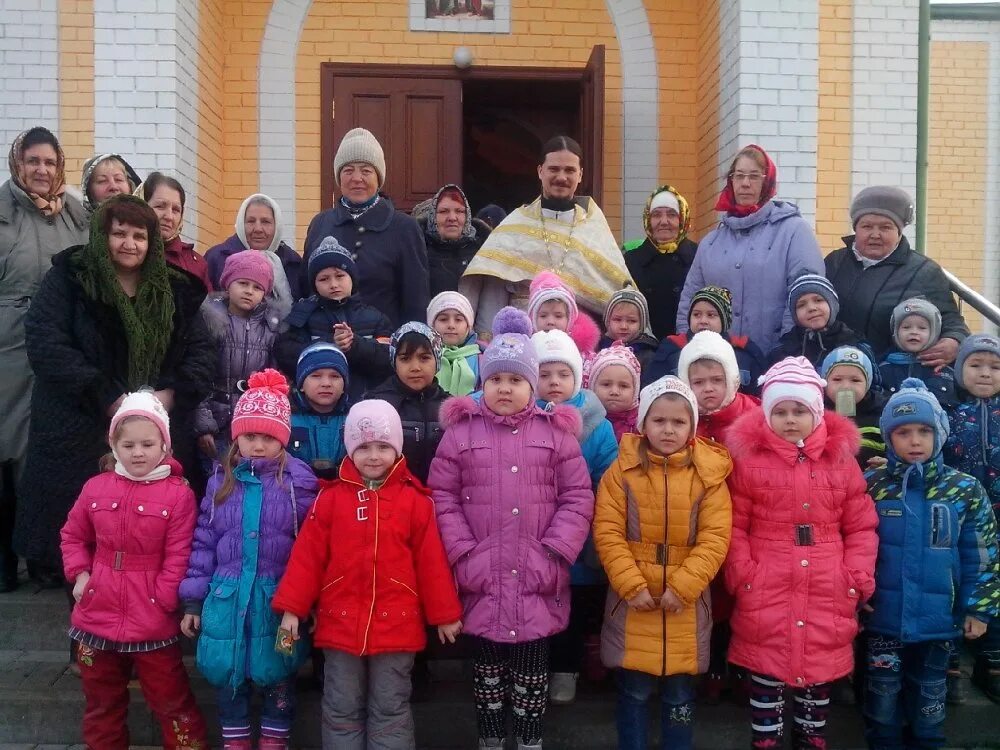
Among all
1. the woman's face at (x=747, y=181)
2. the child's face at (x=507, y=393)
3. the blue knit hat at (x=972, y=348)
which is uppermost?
the woman's face at (x=747, y=181)

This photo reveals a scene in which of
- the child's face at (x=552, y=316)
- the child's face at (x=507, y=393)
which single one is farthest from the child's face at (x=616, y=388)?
the child's face at (x=507, y=393)

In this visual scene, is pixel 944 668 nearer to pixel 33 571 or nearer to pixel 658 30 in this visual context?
pixel 33 571

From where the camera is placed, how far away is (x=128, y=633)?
9.86 feet

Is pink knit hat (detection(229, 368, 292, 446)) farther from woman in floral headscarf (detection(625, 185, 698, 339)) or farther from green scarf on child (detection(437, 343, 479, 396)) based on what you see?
woman in floral headscarf (detection(625, 185, 698, 339))

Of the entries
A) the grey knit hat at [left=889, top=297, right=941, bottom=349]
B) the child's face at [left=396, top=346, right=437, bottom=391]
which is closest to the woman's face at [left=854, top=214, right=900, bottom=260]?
the grey knit hat at [left=889, top=297, right=941, bottom=349]

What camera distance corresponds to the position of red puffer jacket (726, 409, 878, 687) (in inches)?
118

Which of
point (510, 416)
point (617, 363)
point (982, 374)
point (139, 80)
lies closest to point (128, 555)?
point (510, 416)

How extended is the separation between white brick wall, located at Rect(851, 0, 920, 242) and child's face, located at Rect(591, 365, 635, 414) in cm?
351

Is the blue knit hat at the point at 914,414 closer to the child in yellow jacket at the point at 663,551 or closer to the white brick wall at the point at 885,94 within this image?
the child in yellow jacket at the point at 663,551

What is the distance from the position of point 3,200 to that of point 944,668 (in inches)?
167

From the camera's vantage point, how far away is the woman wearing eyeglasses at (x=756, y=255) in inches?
170

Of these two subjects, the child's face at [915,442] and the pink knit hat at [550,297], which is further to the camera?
the pink knit hat at [550,297]

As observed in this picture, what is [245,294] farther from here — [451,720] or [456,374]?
[451,720]

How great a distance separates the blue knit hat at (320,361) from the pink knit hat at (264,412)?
202mm
